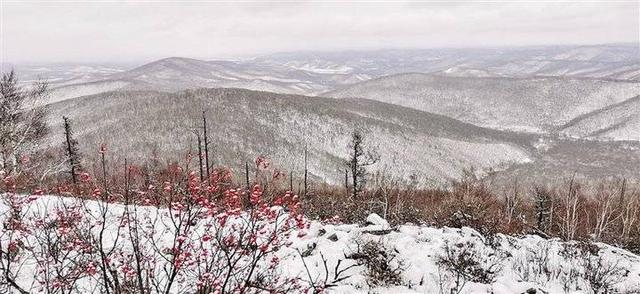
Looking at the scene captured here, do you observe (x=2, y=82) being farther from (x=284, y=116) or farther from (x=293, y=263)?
(x=284, y=116)

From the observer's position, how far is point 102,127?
557 feet

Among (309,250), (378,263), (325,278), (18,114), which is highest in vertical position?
(18,114)

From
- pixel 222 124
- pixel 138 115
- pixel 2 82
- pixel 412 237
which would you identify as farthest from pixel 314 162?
pixel 412 237

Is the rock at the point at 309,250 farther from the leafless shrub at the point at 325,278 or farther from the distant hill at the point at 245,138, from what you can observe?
the distant hill at the point at 245,138

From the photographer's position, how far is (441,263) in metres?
11.6

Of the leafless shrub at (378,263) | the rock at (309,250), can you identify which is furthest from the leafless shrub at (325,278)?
the rock at (309,250)

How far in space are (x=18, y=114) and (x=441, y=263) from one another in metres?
29.0

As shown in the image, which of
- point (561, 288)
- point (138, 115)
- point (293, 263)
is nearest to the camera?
point (561, 288)

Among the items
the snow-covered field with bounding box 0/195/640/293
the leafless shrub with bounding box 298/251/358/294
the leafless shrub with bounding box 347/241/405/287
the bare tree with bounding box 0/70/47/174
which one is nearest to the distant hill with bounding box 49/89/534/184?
the bare tree with bounding box 0/70/47/174

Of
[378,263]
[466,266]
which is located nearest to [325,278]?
[378,263]

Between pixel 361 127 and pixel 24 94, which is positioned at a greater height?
pixel 24 94

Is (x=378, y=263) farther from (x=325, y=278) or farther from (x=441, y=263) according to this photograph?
(x=325, y=278)

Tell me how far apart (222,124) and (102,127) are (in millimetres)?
47061

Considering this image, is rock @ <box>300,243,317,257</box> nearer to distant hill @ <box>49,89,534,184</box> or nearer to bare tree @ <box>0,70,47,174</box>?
bare tree @ <box>0,70,47,174</box>
